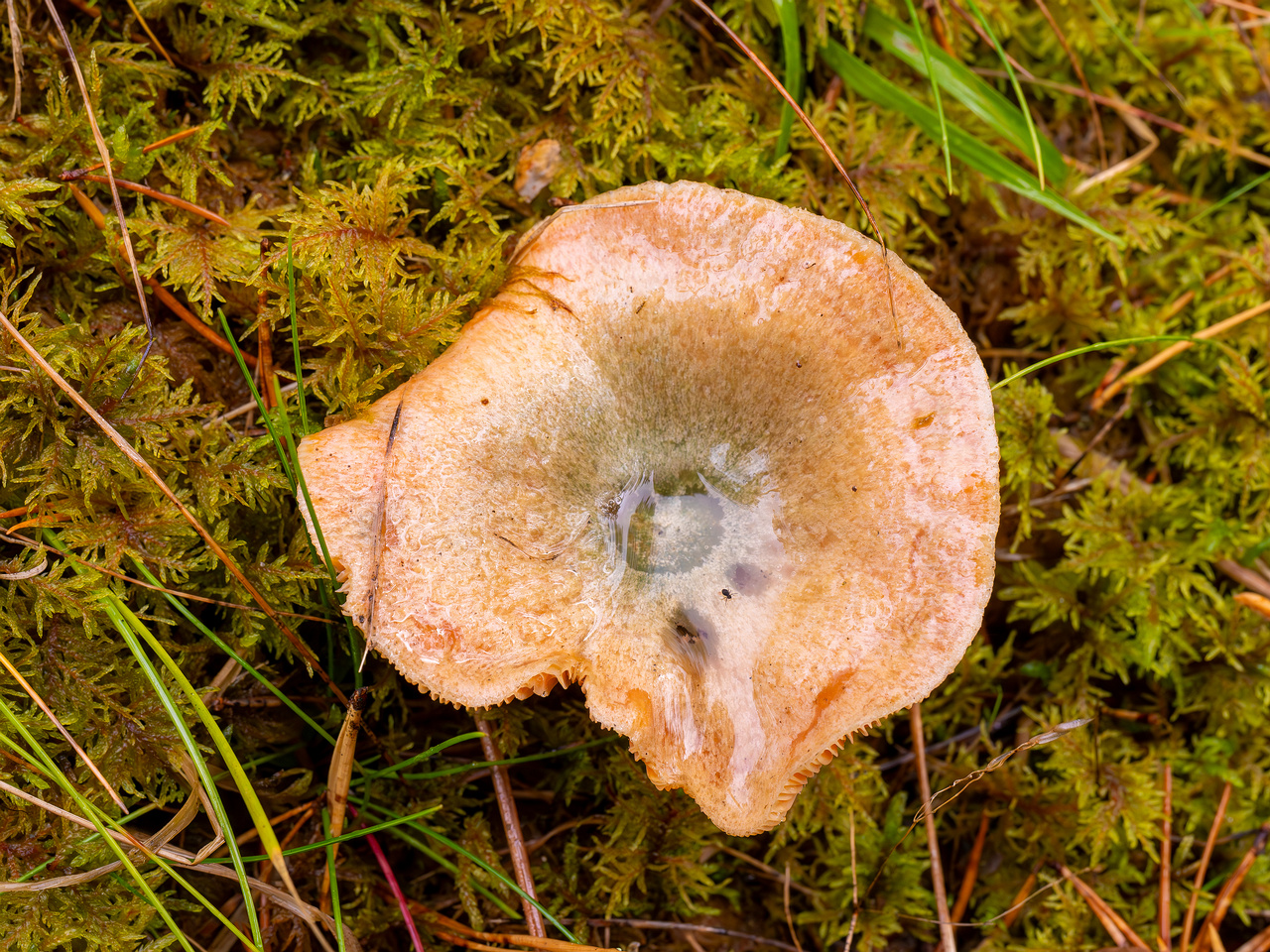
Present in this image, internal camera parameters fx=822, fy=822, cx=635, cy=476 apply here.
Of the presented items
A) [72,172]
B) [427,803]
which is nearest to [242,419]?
[72,172]

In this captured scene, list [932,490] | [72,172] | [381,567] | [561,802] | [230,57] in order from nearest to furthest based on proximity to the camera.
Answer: [381,567]
[932,490]
[72,172]
[230,57]
[561,802]

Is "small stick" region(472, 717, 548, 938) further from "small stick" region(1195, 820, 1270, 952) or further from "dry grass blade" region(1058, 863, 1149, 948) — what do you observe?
"small stick" region(1195, 820, 1270, 952)

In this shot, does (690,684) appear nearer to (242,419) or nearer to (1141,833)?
(242,419)

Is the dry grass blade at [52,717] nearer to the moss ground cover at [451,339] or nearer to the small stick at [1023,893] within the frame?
the moss ground cover at [451,339]

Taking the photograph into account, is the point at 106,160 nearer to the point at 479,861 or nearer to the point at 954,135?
the point at 479,861

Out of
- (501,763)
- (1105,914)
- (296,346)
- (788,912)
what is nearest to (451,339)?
(296,346)

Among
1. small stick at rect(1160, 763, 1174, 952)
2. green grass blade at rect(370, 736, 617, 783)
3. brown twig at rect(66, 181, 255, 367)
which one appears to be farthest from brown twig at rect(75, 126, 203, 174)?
small stick at rect(1160, 763, 1174, 952)
